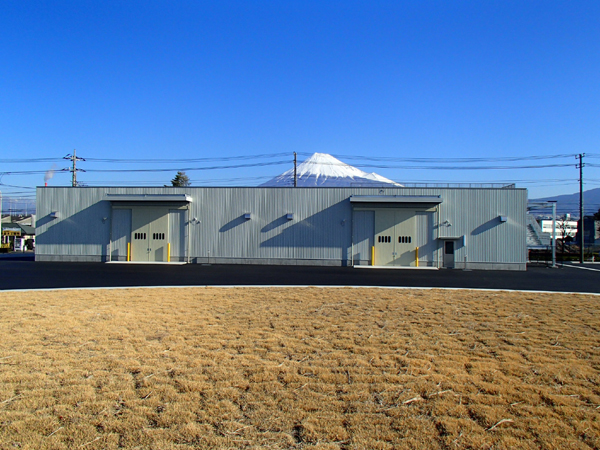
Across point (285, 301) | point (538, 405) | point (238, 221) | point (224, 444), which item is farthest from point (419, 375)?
point (238, 221)

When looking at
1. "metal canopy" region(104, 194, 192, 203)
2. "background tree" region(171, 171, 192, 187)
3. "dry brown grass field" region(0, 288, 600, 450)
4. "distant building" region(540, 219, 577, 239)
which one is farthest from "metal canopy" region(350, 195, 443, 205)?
"background tree" region(171, 171, 192, 187)

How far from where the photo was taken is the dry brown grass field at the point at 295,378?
148 inches

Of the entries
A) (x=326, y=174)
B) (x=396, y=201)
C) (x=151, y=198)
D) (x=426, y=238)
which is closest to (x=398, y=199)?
(x=396, y=201)

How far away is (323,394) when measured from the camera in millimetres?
4699

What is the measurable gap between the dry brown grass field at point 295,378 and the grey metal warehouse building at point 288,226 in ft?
43.7

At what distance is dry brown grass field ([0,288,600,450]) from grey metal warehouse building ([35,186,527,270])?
13332 millimetres

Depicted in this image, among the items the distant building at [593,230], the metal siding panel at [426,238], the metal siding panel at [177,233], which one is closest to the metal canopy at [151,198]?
the metal siding panel at [177,233]

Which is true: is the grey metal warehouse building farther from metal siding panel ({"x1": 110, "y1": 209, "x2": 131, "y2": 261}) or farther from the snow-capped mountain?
the snow-capped mountain

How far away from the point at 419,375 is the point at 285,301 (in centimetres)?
596

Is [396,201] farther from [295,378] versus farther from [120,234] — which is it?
[295,378]

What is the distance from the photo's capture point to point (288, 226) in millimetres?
23391

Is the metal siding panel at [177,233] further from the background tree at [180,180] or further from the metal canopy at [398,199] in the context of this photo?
the background tree at [180,180]

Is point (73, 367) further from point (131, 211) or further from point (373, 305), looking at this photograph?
point (131, 211)

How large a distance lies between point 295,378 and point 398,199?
18.6 metres
